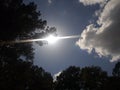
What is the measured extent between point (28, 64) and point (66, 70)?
47.8m

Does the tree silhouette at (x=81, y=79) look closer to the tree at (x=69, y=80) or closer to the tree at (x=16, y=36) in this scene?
the tree at (x=69, y=80)

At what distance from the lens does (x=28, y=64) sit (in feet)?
117

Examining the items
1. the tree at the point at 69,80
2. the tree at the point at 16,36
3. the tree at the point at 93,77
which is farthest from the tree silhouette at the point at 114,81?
the tree at the point at 16,36

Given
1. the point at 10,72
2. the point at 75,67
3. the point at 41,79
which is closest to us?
the point at 10,72

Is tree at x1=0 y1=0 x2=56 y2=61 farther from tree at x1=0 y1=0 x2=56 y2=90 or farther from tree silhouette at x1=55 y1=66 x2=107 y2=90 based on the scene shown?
tree silhouette at x1=55 y1=66 x2=107 y2=90

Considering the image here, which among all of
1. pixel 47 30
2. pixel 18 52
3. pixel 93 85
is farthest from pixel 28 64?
pixel 93 85

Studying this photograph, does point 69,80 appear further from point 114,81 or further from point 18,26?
point 18,26

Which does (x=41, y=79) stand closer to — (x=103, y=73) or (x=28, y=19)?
(x=28, y=19)

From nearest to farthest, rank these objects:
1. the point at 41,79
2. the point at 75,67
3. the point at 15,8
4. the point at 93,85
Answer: the point at 15,8
the point at 41,79
the point at 93,85
the point at 75,67

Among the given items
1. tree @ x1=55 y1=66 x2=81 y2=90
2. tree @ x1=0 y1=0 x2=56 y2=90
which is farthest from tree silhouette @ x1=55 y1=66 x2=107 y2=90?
tree @ x1=0 y1=0 x2=56 y2=90

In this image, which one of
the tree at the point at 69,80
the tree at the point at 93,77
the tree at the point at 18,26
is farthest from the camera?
the tree at the point at 69,80

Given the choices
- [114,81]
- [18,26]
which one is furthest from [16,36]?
[114,81]

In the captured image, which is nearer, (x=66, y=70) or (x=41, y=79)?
(x=41, y=79)

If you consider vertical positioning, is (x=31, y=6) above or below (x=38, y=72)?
below
